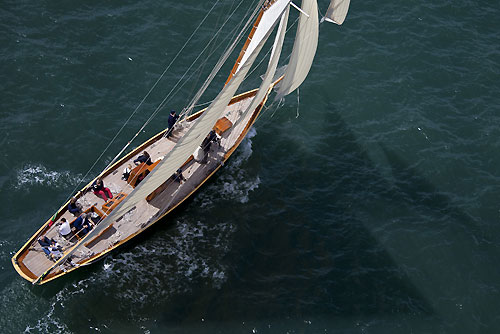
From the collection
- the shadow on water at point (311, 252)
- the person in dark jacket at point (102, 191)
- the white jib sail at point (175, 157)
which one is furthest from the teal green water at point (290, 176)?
the white jib sail at point (175, 157)

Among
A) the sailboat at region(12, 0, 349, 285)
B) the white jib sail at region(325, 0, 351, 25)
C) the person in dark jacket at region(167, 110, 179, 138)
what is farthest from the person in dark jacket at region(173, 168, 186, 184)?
the white jib sail at region(325, 0, 351, 25)

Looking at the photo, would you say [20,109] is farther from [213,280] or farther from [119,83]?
[213,280]

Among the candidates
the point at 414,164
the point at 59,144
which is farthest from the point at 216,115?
the point at 414,164

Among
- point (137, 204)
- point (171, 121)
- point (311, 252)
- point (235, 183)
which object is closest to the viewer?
point (311, 252)

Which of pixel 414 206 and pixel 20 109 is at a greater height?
pixel 20 109

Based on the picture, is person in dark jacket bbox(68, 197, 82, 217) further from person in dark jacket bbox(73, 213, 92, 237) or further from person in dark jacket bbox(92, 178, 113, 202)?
person in dark jacket bbox(92, 178, 113, 202)

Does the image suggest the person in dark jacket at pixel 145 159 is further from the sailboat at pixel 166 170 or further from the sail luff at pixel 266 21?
the sail luff at pixel 266 21

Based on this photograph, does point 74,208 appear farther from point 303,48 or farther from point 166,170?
point 303,48

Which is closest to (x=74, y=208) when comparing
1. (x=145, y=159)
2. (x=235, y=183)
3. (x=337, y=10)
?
(x=145, y=159)
